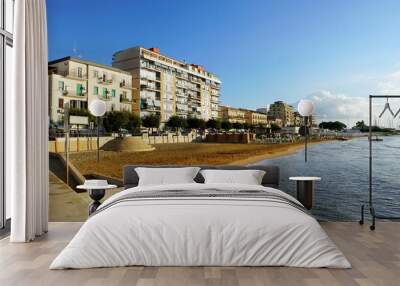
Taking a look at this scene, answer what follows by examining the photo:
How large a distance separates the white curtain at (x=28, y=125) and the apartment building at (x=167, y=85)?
181cm

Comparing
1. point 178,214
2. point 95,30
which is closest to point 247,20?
point 95,30

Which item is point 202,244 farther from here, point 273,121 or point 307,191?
point 273,121

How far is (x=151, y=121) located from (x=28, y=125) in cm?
232

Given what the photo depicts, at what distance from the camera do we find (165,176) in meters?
5.01

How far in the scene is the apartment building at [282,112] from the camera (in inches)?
246

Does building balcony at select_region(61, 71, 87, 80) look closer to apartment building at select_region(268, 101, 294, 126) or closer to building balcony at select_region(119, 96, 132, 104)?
building balcony at select_region(119, 96, 132, 104)

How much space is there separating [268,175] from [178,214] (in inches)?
90.9

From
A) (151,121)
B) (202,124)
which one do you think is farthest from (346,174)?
(151,121)

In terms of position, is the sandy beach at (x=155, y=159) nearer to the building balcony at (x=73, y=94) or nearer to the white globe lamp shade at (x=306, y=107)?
the white globe lamp shade at (x=306, y=107)

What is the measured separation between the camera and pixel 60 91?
583cm

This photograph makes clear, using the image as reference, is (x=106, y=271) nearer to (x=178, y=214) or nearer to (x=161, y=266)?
(x=161, y=266)

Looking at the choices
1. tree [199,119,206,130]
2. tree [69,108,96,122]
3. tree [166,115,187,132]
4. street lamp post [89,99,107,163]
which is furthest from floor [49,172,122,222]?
tree [199,119,206,130]

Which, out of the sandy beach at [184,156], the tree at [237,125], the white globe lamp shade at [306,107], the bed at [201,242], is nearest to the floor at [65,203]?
the sandy beach at [184,156]

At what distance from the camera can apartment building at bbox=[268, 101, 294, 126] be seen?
20.5ft
